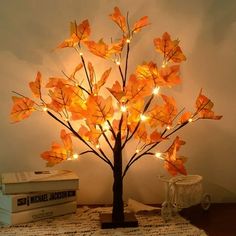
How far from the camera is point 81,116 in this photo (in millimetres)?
1038

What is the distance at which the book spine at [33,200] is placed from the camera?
42.1 inches

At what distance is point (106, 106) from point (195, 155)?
496 mm

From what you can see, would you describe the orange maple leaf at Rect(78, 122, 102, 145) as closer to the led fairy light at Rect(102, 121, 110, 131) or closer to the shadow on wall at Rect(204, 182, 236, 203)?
the led fairy light at Rect(102, 121, 110, 131)

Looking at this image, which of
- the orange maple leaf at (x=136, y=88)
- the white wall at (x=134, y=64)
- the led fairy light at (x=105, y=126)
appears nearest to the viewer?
the orange maple leaf at (x=136, y=88)

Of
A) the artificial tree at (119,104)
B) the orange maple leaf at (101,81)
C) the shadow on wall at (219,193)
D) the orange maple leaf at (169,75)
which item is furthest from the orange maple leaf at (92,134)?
the shadow on wall at (219,193)

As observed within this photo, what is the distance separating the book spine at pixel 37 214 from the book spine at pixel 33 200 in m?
0.01

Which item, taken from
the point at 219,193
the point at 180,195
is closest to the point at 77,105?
the point at 180,195

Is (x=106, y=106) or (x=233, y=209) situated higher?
(x=106, y=106)

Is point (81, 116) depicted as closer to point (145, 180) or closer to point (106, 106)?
point (106, 106)

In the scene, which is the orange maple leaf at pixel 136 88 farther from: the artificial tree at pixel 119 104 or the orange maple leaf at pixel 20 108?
the orange maple leaf at pixel 20 108

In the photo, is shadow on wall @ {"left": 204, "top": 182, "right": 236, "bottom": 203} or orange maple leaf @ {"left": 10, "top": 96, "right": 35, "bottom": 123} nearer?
orange maple leaf @ {"left": 10, "top": 96, "right": 35, "bottom": 123}

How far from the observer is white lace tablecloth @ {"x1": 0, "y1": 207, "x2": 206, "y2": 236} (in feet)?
3.39

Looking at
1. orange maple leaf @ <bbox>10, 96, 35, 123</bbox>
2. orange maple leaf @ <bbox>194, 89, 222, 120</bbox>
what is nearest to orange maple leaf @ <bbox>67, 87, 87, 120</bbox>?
orange maple leaf @ <bbox>10, 96, 35, 123</bbox>

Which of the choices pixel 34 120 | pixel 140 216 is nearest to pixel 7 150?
pixel 34 120
